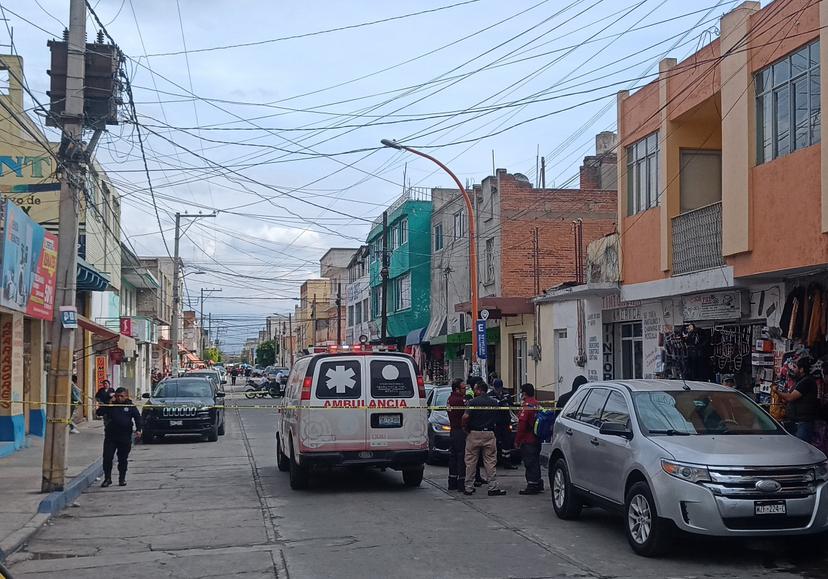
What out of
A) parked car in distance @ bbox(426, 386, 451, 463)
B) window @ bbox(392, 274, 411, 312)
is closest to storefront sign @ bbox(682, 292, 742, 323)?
parked car in distance @ bbox(426, 386, 451, 463)

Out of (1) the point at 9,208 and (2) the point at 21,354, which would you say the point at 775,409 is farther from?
(2) the point at 21,354

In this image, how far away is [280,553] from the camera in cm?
926

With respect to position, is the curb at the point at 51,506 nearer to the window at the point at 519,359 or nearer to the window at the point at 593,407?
the window at the point at 593,407

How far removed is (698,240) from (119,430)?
37.0 feet

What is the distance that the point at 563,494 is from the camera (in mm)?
11078

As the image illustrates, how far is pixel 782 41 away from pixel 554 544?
9142mm

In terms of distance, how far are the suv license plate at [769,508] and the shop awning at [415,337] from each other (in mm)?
34233

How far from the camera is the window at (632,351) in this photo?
21391 mm

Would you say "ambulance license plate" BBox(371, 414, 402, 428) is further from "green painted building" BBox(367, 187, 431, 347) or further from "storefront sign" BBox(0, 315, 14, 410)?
"green painted building" BBox(367, 187, 431, 347)

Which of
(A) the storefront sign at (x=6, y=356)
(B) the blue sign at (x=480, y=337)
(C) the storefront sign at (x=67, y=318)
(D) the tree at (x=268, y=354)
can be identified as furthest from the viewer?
(D) the tree at (x=268, y=354)

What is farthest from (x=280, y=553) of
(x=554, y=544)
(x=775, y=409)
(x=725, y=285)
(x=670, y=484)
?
(x=725, y=285)

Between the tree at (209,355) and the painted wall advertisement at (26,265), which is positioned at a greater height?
the painted wall advertisement at (26,265)

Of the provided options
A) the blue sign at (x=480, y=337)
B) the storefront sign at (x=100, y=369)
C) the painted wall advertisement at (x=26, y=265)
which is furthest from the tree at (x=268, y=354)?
the painted wall advertisement at (x=26, y=265)

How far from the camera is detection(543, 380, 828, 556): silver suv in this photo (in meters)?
8.24
